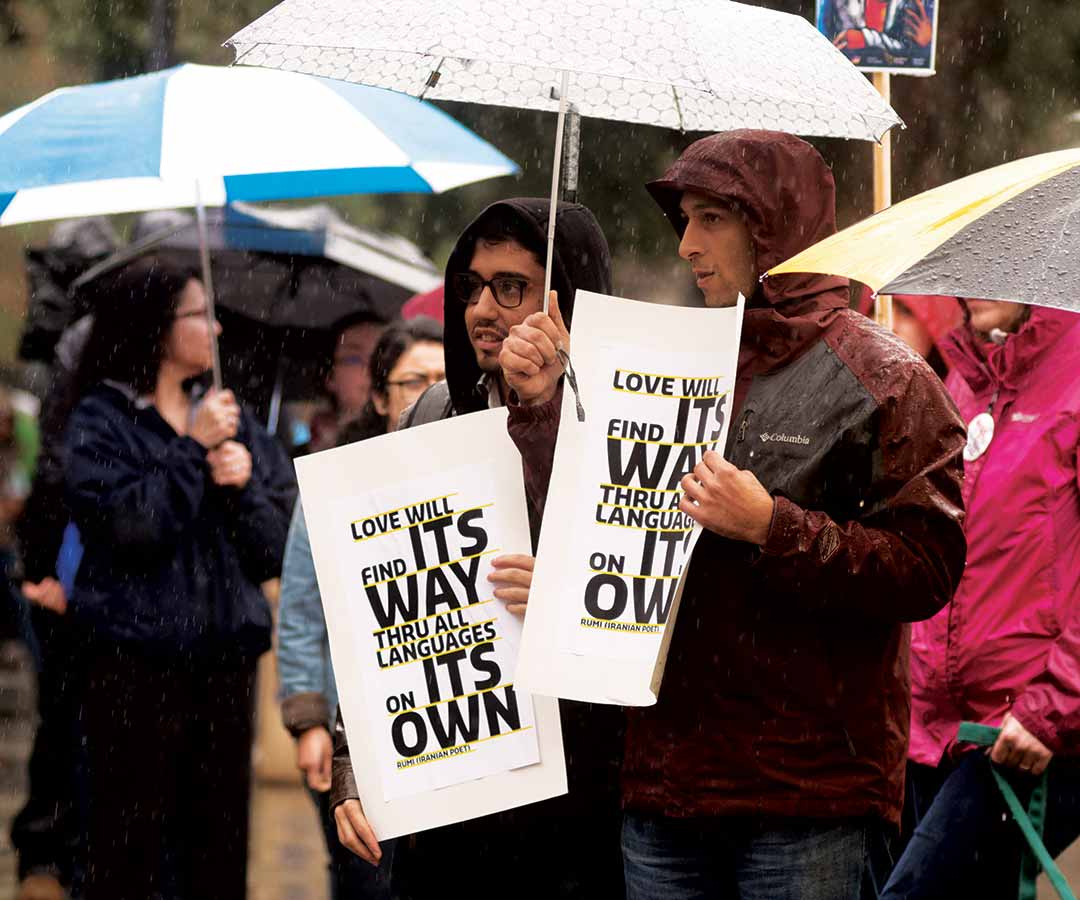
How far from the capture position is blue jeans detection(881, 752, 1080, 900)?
4859 mm

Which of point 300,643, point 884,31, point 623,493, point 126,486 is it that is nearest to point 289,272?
point 126,486

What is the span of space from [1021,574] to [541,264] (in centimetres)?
154

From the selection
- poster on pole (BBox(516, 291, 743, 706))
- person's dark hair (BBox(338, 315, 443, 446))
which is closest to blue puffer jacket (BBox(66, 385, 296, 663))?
person's dark hair (BBox(338, 315, 443, 446))

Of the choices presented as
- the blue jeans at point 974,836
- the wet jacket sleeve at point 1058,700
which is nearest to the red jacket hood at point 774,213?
the wet jacket sleeve at point 1058,700

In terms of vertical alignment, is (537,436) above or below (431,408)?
above

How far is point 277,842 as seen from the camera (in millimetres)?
9117

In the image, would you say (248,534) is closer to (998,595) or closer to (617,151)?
(998,595)

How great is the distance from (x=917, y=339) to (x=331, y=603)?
132 inches

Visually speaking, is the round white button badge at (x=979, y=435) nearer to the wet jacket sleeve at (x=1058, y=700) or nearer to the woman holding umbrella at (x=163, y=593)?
the wet jacket sleeve at (x=1058, y=700)

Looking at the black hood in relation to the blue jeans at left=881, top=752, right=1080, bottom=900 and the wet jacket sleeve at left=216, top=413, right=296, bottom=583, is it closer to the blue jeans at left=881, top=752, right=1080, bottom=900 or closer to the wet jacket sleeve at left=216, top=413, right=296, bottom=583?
the blue jeans at left=881, top=752, right=1080, bottom=900

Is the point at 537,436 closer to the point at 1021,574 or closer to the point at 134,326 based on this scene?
the point at 1021,574

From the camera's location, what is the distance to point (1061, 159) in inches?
157

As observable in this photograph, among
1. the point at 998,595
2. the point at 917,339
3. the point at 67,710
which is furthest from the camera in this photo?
the point at 67,710

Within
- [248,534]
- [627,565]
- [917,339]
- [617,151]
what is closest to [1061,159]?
[627,565]
